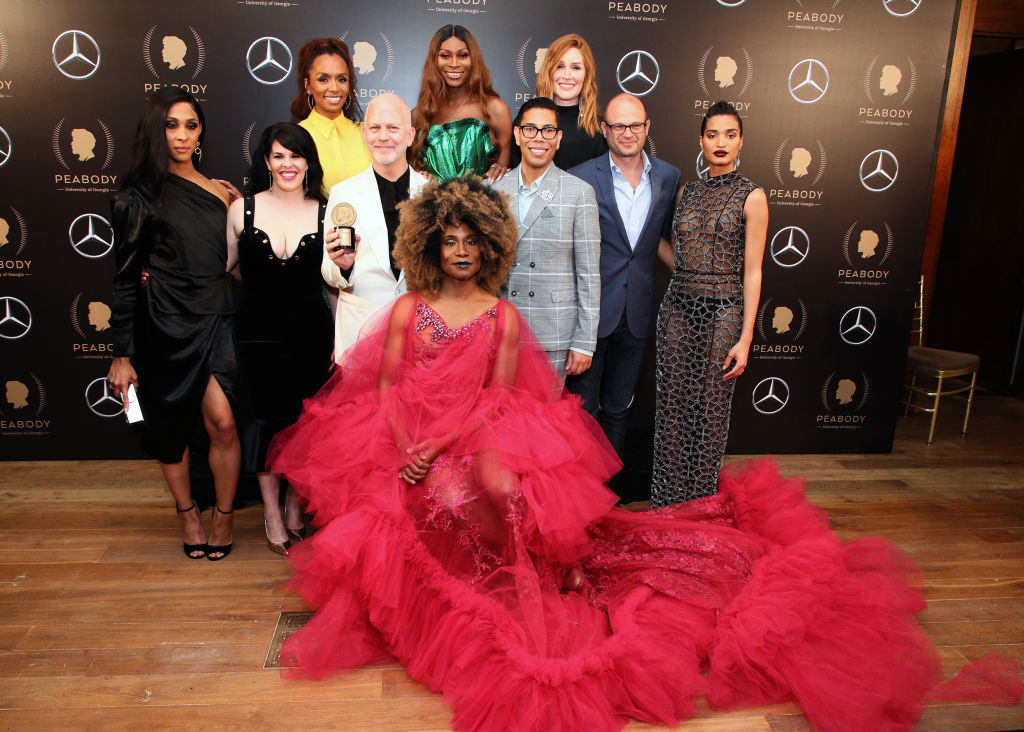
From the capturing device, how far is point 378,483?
2695mm

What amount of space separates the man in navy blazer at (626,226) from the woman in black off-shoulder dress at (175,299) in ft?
5.48

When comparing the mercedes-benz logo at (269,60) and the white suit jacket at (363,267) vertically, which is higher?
the mercedes-benz logo at (269,60)

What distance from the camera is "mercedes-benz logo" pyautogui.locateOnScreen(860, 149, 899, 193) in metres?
4.65

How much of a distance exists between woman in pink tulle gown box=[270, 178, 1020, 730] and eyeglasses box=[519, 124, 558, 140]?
0.41 m

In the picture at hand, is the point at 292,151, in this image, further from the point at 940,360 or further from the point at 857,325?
the point at 940,360

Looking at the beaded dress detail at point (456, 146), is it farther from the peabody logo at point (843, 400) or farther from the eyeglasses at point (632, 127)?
the peabody logo at point (843, 400)

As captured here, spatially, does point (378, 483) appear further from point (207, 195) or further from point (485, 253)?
point (207, 195)

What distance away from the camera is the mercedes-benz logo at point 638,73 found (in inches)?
171

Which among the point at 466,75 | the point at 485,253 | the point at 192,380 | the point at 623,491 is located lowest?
the point at 623,491

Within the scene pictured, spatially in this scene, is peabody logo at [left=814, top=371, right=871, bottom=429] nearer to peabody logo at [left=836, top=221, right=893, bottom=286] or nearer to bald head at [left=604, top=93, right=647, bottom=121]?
peabody logo at [left=836, top=221, right=893, bottom=286]

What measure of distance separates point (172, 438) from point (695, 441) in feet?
8.06

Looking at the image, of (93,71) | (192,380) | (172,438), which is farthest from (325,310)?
(93,71)

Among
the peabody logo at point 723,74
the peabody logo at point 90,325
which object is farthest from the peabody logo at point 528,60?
the peabody logo at point 90,325

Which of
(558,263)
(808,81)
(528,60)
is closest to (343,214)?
(558,263)
